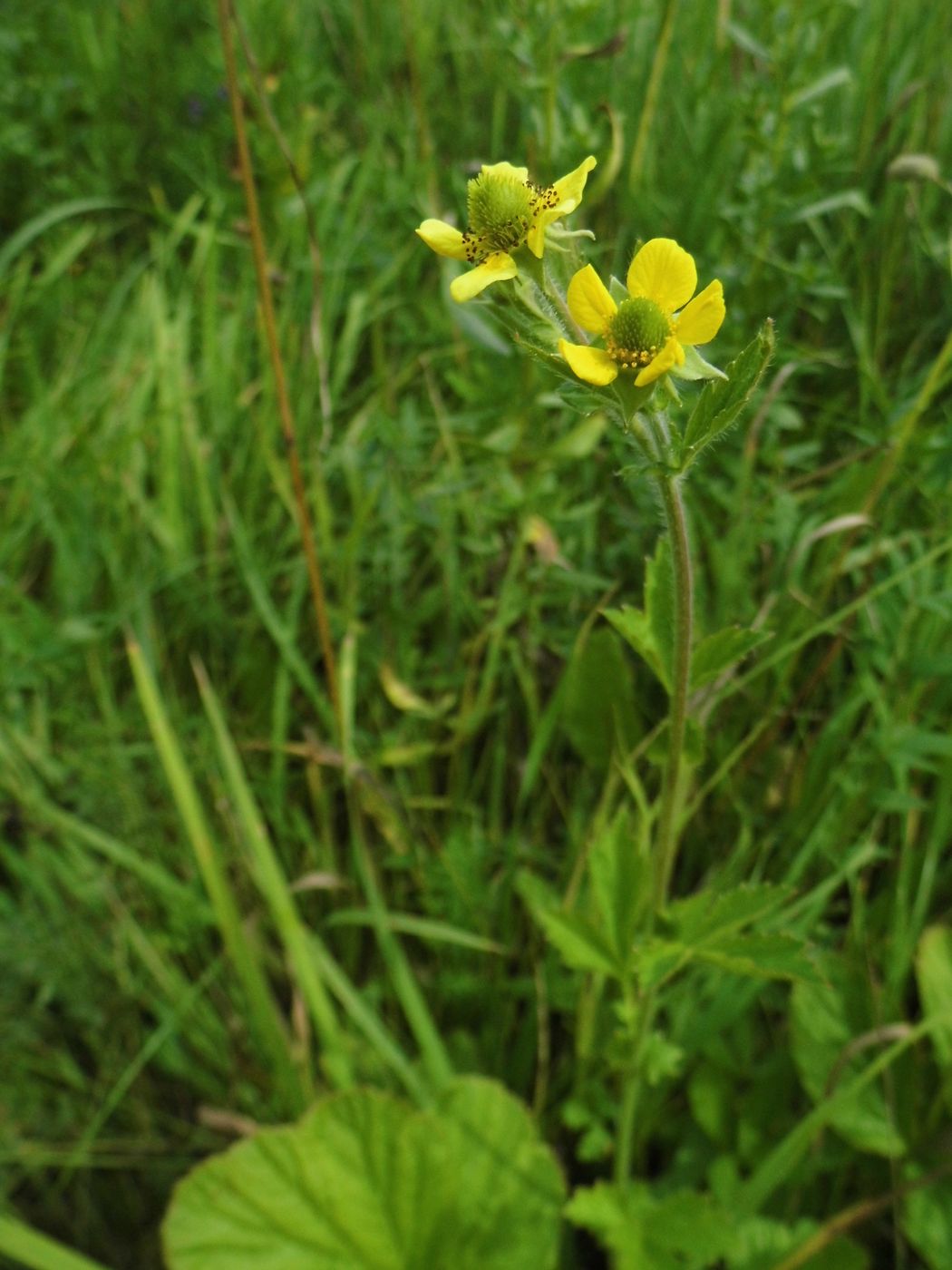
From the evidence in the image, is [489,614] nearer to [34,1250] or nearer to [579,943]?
[579,943]

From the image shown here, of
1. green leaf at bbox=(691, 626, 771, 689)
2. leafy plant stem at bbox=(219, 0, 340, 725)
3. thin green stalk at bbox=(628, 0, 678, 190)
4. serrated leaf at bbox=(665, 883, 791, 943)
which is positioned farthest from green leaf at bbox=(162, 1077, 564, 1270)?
thin green stalk at bbox=(628, 0, 678, 190)

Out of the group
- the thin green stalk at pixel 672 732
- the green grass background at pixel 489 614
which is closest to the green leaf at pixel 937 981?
the green grass background at pixel 489 614

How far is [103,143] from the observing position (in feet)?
8.20

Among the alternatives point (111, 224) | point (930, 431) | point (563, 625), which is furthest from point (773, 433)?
point (111, 224)

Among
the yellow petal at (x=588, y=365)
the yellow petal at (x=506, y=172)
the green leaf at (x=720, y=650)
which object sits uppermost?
the yellow petal at (x=506, y=172)

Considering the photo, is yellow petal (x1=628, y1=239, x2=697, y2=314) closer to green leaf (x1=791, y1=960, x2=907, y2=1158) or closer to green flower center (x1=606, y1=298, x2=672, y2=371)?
green flower center (x1=606, y1=298, x2=672, y2=371)

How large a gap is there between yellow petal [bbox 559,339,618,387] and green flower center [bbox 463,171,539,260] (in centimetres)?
13

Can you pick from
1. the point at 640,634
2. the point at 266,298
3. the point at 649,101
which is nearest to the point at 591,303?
the point at 640,634

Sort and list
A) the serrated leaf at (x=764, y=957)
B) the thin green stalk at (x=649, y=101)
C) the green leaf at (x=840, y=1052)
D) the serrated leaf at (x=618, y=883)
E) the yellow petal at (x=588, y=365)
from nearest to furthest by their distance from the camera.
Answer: the yellow petal at (x=588, y=365) < the serrated leaf at (x=764, y=957) < the serrated leaf at (x=618, y=883) < the green leaf at (x=840, y=1052) < the thin green stalk at (x=649, y=101)

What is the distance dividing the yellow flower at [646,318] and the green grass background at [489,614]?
1.97ft

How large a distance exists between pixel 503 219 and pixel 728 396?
22 centimetres

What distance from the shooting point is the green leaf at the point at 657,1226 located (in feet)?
3.96

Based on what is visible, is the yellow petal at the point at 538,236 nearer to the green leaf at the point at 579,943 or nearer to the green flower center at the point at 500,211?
the green flower center at the point at 500,211

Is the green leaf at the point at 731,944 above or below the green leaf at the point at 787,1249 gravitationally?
above
